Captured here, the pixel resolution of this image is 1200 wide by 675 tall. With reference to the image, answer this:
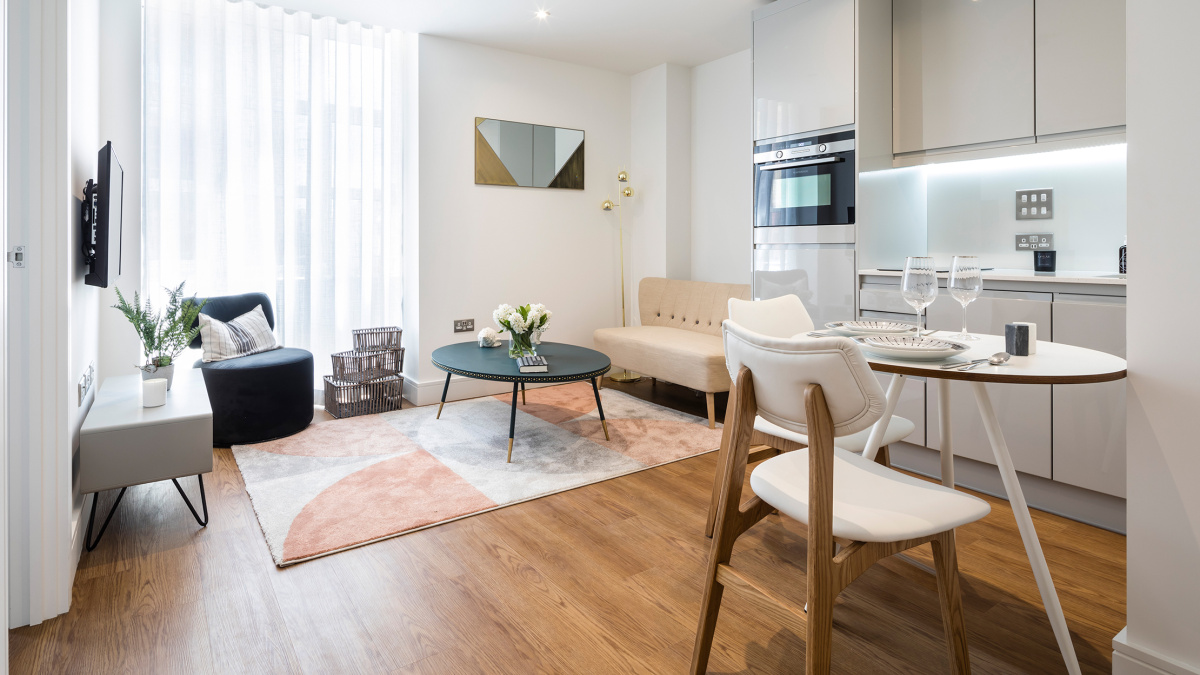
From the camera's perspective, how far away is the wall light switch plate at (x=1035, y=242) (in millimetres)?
3061

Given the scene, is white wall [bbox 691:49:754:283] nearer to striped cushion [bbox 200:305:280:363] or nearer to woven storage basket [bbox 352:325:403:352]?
woven storage basket [bbox 352:325:403:352]

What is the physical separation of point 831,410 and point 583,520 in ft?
4.94

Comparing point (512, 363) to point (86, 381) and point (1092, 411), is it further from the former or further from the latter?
point (1092, 411)

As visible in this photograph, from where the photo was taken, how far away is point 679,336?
4578 millimetres

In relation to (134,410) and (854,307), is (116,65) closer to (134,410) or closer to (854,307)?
(134,410)

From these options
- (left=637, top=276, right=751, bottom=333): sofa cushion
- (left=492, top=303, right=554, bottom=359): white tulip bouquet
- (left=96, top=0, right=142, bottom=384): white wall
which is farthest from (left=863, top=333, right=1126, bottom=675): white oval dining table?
(left=96, top=0, right=142, bottom=384): white wall

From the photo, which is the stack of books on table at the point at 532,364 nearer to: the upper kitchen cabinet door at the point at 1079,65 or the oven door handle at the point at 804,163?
the oven door handle at the point at 804,163

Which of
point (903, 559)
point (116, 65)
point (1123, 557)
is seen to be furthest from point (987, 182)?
point (116, 65)

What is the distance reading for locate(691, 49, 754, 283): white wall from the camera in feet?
15.7

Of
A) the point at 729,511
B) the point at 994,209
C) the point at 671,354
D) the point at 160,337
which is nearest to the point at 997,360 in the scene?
the point at 729,511

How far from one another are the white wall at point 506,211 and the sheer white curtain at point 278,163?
304 millimetres

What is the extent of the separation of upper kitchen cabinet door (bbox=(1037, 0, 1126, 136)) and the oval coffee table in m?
2.43

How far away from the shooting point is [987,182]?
3289 mm

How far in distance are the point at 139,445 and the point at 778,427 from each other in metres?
2.26
